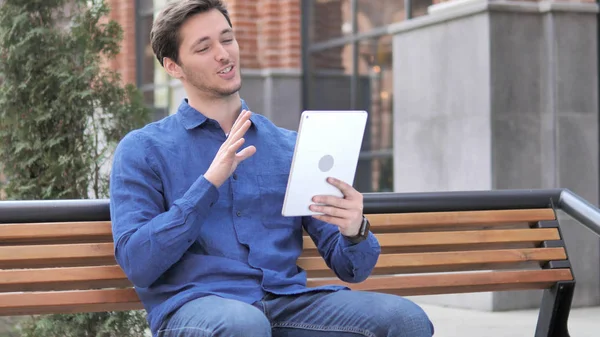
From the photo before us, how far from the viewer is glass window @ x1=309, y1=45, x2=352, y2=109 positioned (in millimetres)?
10617

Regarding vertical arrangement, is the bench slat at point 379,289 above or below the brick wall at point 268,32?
below

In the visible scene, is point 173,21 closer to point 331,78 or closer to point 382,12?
point 382,12

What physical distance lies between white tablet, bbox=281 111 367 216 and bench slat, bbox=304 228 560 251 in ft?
3.36

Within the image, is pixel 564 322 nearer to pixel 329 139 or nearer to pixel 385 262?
pixel 385 262

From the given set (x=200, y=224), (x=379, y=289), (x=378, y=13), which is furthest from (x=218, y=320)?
(x=378, y=13)

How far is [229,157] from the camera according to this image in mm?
3020

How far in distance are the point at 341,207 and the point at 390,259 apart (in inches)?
40.8

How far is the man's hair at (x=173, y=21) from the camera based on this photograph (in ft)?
11.0

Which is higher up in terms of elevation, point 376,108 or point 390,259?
point 376,108

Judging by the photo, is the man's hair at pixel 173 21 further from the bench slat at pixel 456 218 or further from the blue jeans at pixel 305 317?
the bench slat at pixel 456 218

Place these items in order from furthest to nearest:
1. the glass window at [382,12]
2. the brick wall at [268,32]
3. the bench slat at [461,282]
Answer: the brick wall at [268,32] < the glass window at [382,12] < the bench slat at [461,282]

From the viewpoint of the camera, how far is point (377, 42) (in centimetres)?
999

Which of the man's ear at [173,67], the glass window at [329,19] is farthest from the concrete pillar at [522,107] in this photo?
the man's ear at [173,67]

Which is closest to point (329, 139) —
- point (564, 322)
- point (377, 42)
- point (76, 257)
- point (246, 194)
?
point (246, 194)
